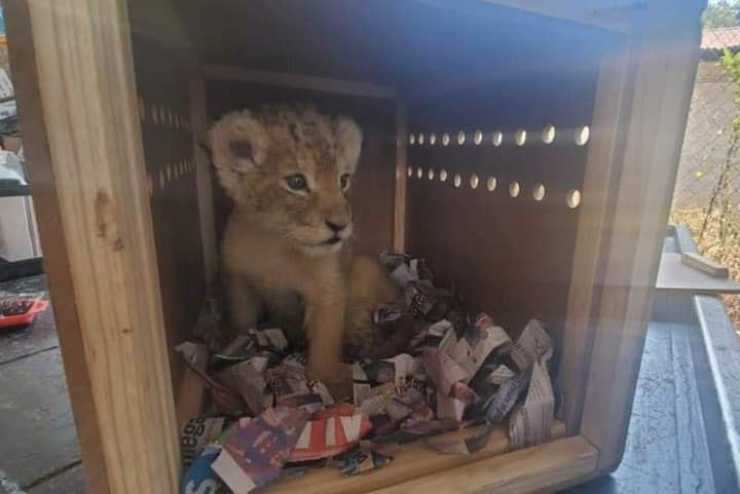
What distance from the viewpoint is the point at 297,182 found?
693 mm

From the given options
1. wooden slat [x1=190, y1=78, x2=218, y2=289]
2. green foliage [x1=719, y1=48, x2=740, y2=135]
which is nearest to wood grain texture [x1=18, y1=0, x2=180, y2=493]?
wooden slat [x1=190, y1=78, x2=218, y2=289]

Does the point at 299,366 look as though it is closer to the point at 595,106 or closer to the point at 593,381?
the point at 593,381

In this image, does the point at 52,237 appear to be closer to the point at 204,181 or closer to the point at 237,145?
the point at 237,145

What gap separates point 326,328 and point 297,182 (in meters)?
0.22

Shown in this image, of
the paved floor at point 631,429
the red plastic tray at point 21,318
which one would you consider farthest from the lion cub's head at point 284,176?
the red plastic tray at point 21,318

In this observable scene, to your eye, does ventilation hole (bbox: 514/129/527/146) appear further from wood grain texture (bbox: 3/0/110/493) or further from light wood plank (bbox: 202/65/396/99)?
wood grain texture (bbox: 3/0/110/493)

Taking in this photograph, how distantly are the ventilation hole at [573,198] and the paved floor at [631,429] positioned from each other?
0.94 feet

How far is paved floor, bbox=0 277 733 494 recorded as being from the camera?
512 millimetres

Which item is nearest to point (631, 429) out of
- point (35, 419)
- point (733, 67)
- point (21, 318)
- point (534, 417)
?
point (534, 417)

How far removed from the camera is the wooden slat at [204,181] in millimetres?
846

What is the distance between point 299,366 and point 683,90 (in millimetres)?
543

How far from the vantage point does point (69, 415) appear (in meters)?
0.66

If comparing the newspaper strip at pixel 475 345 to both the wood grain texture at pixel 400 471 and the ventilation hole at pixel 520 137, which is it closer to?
the wood grain texture at pixel 400 471

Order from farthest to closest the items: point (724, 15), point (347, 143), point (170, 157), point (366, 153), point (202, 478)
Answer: point (724, 15) → point (366, 153) → point (347, 143) → point (170, 157) → point (202, 478)
